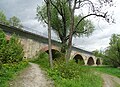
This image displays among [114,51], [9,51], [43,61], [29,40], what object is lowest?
[43,61]

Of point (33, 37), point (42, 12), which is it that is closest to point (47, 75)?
point (33, 37)

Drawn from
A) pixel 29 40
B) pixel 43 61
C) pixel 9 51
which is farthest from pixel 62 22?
pixel 9 51

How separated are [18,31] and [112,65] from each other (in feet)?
95.1

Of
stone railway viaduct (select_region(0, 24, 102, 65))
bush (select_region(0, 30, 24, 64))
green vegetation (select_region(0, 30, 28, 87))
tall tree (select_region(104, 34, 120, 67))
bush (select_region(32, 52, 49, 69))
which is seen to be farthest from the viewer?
tall tree (select_region(104, 34, 120, 67))

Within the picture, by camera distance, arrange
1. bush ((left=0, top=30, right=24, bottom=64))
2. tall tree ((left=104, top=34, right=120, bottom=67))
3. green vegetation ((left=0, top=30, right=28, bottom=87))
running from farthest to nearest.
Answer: tall tree ((left=104, top=34, right=120, bottom=67)), bush ((left=0, top=30, right=24, bottom=64)), green vegetation ((left=0, top=30, right=28, bottom=87))

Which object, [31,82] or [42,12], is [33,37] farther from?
[31,82]

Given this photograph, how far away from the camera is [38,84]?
12.0 metres

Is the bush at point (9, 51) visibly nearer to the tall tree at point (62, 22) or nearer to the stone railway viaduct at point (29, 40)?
the stone railway viaduct at point (29, 40)

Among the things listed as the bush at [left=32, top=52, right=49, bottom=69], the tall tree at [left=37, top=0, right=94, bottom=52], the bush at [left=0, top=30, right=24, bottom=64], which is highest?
the tall tree at [left=37, top=0, right=94, bottom=52]

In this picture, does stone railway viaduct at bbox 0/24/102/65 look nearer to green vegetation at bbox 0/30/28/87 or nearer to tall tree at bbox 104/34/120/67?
green vegetation at bbox 0/30/28/87

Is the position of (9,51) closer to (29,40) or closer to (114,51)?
(29,40)

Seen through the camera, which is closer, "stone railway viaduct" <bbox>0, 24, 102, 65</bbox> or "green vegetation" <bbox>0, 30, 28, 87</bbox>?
"green vegetation" <bbox>0, 30, 28, 87</bbox>

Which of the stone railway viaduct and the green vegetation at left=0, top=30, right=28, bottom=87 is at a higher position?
the stone railway viaduct

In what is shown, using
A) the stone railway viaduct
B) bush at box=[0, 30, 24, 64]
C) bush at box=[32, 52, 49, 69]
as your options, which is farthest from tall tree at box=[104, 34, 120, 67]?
bush at box=[0, 30, 24, 64]
